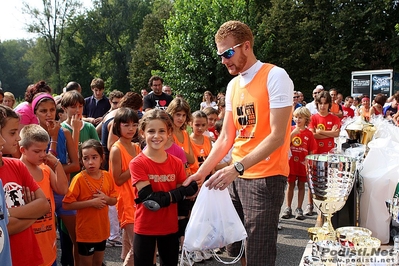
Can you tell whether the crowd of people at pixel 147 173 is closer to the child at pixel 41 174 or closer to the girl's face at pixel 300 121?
the child at pixel 41 174

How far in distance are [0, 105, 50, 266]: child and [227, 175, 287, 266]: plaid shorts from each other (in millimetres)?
1312

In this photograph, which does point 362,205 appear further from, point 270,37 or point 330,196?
point 270,37

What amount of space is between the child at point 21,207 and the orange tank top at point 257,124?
4.43 ft

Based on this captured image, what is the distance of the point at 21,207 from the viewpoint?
242 cm

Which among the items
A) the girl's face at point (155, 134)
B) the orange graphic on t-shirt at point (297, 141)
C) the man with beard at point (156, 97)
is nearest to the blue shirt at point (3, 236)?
the girl's face at point (155, 134)

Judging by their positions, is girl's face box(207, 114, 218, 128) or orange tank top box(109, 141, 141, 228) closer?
orange tank top box(109, 141, 141, 228)

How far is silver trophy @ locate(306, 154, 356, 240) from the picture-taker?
1917mm

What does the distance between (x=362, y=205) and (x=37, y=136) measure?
2349 mm

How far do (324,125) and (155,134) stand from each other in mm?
4192

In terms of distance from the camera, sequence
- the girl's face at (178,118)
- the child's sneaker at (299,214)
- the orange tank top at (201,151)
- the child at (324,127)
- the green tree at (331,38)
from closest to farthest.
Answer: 1. the girl's face at (178,118)
2. the orange tank top at (201,151)
3. the child's sneaker at (299,214)
4. the child at (324,127)
5. the green tree at (331,38)

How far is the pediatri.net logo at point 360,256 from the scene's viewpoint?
1552mm

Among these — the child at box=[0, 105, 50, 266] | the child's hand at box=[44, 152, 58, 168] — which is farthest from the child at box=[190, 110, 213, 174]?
the child at box=[0, 105, 50, 266]

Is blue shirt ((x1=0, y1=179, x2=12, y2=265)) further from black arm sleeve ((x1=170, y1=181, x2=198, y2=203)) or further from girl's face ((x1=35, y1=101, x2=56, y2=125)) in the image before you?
girl's face ((x1=35, y1=101, x2=56, y2=125))

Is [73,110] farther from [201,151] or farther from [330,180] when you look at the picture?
[330,180]
